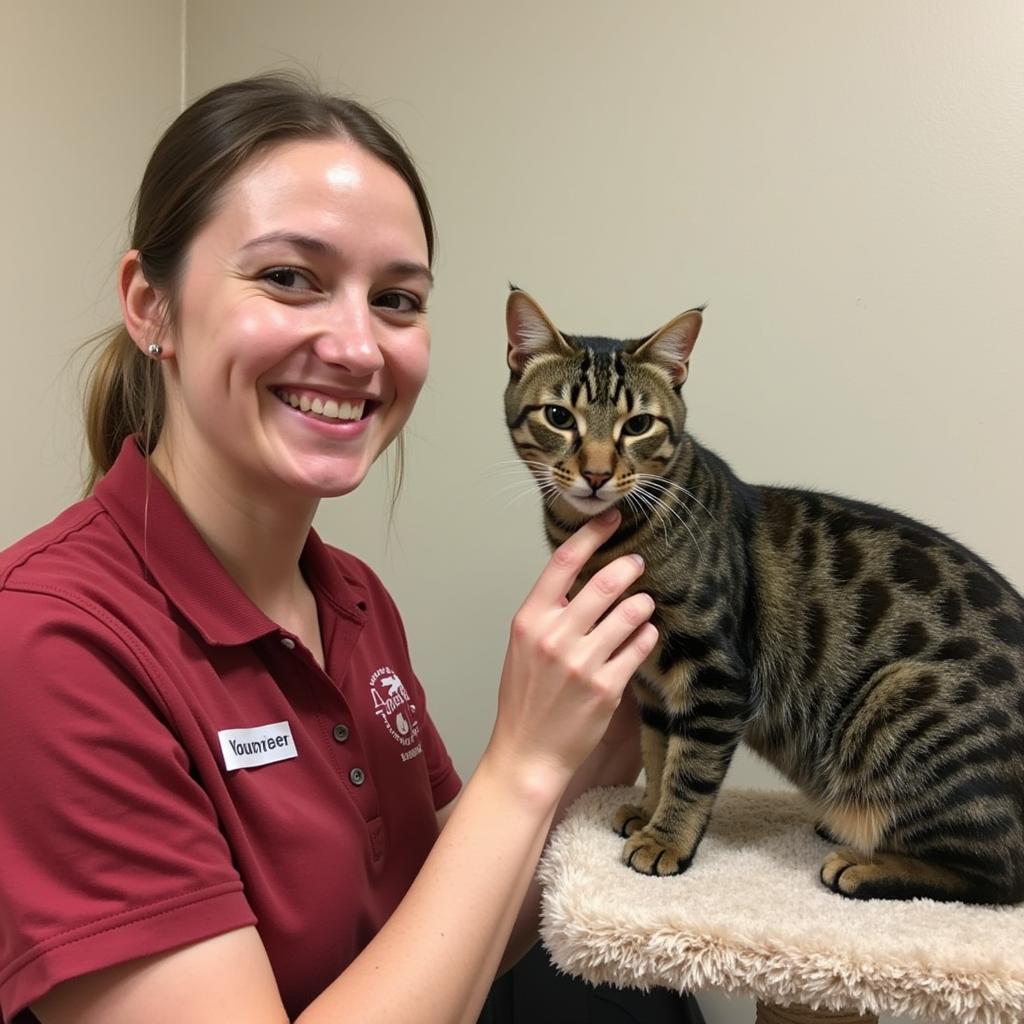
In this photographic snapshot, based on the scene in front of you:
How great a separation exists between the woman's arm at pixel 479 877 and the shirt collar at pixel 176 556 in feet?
0.88

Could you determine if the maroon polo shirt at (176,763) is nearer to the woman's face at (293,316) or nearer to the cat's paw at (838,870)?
the woman's face at (293,316)

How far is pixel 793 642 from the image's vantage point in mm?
982

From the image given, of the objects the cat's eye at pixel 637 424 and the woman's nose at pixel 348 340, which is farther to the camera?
the cat's eye at pixel 637 424

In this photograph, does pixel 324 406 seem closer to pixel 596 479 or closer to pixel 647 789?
pixel 596 479

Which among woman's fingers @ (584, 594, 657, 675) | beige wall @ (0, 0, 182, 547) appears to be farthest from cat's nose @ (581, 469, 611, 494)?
beige wall @ (0, 0, 182, 547)

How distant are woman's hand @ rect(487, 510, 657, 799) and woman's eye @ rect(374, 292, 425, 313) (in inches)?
12.7

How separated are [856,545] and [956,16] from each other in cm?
84

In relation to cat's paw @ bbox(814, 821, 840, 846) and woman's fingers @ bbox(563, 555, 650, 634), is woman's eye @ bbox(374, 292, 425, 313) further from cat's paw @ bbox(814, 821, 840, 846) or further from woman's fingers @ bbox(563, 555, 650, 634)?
cat's paw @ bbox(814, 821, 840, 846)

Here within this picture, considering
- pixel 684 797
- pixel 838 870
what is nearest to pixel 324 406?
pixel 684 797

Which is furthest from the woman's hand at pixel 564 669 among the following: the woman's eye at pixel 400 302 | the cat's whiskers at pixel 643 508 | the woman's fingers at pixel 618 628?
the woman's eye at pixel 400 302

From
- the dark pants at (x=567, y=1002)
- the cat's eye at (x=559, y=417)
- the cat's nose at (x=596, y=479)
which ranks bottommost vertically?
the dark pants at (x=567, y=1002)

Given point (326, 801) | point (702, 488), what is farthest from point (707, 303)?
point (326, 801)

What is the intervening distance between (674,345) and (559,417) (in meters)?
0.17

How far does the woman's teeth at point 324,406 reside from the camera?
0.80 meters
